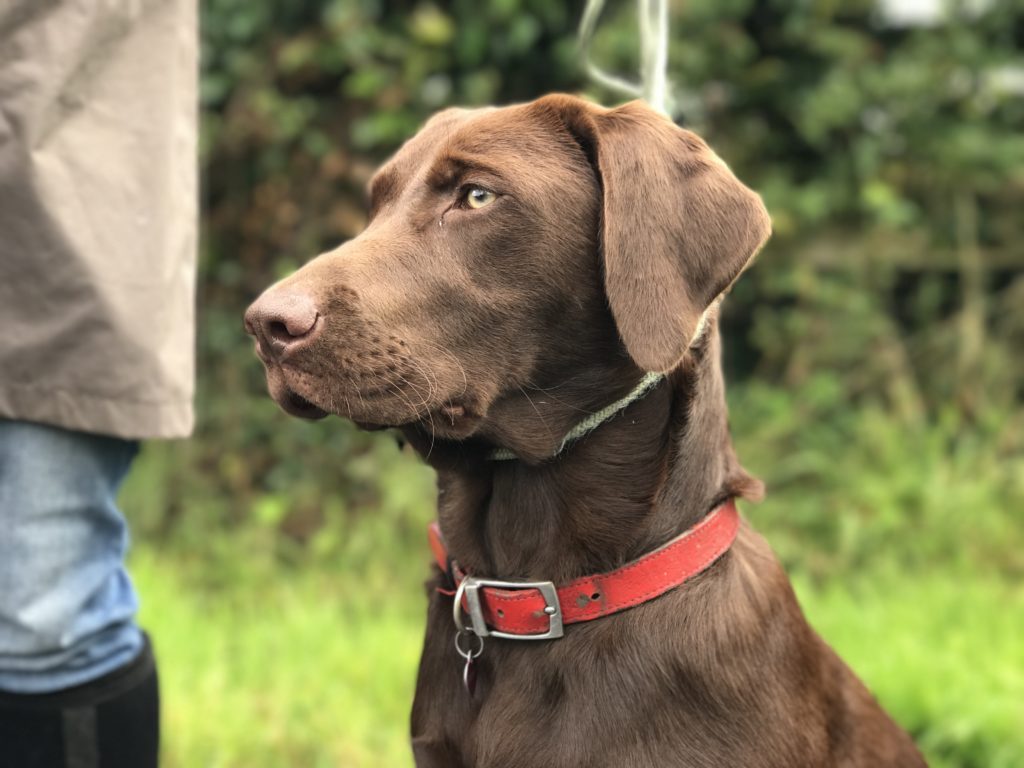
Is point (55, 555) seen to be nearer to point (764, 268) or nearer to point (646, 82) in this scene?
point (646, 82)

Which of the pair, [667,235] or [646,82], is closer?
[667,235]

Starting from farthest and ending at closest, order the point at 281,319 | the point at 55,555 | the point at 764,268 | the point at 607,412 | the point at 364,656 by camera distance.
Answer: the point at 764,268 → the point at 364,656 → the point at 55,555 → the point at 607,412 → the point at 281,319

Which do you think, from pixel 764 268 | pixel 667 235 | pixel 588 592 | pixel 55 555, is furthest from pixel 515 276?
pixel 764 268

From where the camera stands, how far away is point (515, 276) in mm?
2041

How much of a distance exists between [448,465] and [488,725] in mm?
472

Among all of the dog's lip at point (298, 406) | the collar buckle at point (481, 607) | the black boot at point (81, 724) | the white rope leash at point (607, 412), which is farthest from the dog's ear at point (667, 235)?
the black boot at point (81, 724)

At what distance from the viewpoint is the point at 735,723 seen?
1945mm

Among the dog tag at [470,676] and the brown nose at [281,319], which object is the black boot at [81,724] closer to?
the dog tag at [470,676]

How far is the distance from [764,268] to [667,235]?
3439 millimetres

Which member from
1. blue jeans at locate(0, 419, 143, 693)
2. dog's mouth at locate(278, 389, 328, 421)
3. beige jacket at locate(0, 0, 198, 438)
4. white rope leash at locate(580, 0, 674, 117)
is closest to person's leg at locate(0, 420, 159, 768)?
blue jeans at locate(0, 419, 143, 693)

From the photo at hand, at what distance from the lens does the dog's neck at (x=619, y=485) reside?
2.07 metres

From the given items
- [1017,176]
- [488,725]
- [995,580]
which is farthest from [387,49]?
[488,725]

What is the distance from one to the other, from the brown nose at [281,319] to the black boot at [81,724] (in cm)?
89

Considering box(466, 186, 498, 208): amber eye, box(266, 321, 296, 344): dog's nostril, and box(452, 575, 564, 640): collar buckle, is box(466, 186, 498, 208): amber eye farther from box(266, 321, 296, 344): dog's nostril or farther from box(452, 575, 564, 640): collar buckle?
box(452, 575, 564, 640): collar buckle
